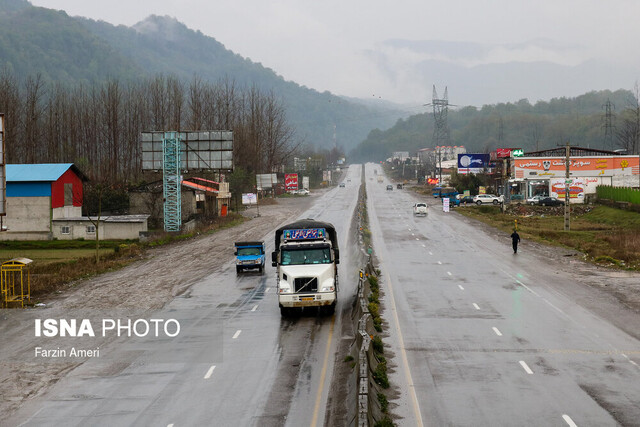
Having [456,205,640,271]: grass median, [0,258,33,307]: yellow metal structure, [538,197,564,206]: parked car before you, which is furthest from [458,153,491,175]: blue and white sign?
[0,258,33,307]: yellow metal structure

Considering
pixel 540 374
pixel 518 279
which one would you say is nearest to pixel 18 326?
pixel 540 374

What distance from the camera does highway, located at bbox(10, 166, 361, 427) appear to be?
16.2m

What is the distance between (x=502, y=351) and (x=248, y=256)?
71.8 feet

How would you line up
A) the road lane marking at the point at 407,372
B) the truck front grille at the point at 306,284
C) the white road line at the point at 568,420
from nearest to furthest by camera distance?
the white road line at the point at 568,420 → the road lane marking at the point at 407,372 → the truck front grille at the point at 306,284

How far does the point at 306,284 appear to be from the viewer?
26719mm

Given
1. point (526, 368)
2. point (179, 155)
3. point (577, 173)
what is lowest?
point (526, 368)

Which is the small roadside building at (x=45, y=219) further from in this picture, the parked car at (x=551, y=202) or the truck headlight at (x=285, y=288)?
the parked car at (x=551, y=202)

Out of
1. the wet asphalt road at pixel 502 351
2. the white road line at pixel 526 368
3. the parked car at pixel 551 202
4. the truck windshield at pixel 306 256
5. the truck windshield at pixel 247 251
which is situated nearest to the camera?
the wet asphalt road at pixel 502 351

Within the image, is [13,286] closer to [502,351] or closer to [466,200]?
[502,351]

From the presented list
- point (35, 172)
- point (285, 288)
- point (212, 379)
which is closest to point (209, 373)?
point (212, 379)

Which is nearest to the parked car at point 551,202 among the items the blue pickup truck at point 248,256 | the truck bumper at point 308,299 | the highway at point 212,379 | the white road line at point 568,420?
the blue pickup truck at point 248,256

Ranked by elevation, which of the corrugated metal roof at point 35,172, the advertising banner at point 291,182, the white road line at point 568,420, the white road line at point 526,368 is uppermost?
the corrugated metal roof at point 35,172

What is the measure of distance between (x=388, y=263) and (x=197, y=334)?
2147 cm

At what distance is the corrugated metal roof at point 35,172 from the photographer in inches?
2554
